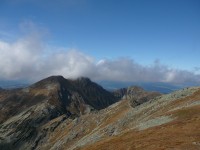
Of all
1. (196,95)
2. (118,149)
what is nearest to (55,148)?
(196,95)

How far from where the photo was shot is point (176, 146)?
48.9 meters

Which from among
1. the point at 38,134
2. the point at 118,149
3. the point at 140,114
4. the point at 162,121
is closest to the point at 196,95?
the point at 140,114

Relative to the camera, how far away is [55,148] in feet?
461

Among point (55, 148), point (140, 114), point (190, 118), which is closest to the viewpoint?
point (190, 118)

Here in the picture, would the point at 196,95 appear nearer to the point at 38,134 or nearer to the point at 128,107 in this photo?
the point at 128,107

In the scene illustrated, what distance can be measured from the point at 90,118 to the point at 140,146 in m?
103

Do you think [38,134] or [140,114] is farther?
[38,134]

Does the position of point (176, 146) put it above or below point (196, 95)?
below

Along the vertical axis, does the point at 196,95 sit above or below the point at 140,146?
above

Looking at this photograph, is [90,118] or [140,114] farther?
[90,118]

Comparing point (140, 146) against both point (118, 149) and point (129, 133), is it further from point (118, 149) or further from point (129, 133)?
point (129, 133)

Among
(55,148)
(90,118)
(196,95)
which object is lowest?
(55,148)

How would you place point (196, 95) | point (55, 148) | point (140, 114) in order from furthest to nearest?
point (55, 148)
point (140, 114)
point (196, 95)

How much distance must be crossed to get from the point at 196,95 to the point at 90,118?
243 feet
